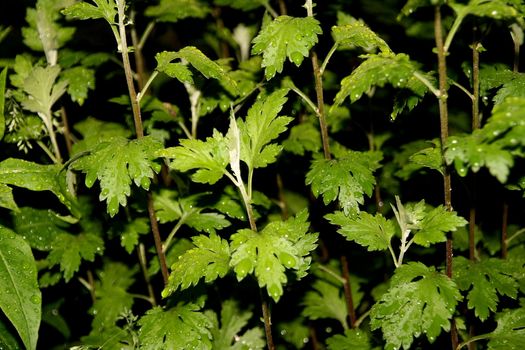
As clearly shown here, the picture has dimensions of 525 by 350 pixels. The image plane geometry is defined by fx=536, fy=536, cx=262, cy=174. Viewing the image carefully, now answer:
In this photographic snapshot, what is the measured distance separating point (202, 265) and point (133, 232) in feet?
2.14

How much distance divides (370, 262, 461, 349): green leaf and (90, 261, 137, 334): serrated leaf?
116cm

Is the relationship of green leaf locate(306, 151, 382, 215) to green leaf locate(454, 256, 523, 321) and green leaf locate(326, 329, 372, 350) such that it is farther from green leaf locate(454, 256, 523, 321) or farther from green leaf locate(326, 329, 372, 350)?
green leaf locate(326, 329, 372, 350)

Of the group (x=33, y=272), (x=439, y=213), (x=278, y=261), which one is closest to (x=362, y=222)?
(x=439, y=213)

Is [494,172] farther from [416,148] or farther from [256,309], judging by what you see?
[256,309]

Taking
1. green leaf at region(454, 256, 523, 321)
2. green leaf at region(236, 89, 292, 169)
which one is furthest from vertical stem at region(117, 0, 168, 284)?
green leaf at region(454, 256, 523, 321)

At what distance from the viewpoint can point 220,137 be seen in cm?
171

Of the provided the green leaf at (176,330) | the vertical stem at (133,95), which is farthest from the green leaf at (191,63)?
the green leaf at (176,330)

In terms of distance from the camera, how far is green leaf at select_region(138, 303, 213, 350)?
1856mm

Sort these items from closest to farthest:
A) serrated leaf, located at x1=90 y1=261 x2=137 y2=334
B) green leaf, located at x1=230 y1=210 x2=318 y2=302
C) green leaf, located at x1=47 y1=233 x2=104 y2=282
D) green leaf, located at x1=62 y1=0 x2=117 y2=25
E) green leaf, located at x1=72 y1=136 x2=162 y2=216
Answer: green leaf, located at x1=230 y1=210 x2=318 y2=302
green leaf, located at x1=72 y1=136 x2=162 y2=216
green leaf, located at x1=62 y1=0 x2=117 y2=25
green leaf, located at x1=47 y1=233 x2=104 y2=282
serrated leaf, located at x1=90 y1=261 x2=137 y2=334

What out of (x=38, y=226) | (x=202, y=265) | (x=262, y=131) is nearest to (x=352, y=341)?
(x=202, y=265)

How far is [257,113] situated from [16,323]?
1.08m

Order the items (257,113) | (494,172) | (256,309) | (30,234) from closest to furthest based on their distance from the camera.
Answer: (494,172) < (257,113) < (30,234) < (256,309)

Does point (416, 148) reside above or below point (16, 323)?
above

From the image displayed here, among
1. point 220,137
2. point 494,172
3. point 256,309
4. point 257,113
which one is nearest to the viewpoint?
point 494,172
